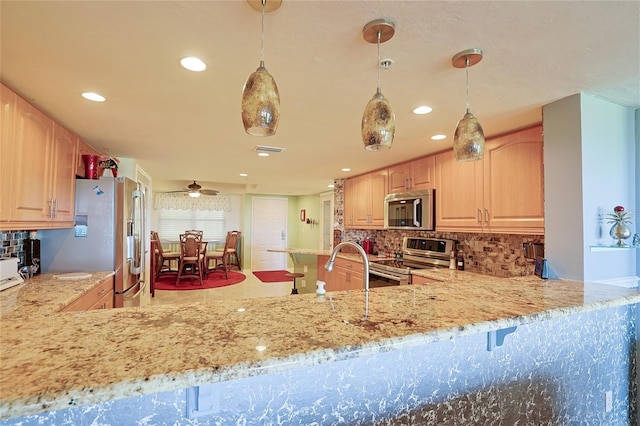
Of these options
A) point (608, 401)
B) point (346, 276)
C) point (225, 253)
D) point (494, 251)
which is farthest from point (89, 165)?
point (225, 253)

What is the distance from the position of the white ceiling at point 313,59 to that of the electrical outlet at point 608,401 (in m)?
1.68

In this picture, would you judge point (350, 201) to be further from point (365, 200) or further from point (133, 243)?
point (133, 243)

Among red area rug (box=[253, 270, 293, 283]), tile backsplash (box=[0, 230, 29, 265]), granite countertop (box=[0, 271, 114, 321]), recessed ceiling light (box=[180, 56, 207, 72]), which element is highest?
recessed ceiling light (box=[180, 56, 207, 72])

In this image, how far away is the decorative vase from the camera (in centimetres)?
183

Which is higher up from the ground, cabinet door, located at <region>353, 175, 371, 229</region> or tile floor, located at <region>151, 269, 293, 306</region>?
cabinet door, located at <region>353, 175, 371, 229</region>

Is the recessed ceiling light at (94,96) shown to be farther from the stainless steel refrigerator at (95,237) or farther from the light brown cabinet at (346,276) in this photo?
the light brown cabinet at (346,276)

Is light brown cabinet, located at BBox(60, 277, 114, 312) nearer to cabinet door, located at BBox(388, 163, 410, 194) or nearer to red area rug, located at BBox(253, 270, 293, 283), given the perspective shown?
cabinet door, located at BBox(388, 163, 410, 194)

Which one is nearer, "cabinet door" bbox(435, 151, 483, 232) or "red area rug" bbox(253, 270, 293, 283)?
"cabinet door" bbox(435, 151, 483, 232)

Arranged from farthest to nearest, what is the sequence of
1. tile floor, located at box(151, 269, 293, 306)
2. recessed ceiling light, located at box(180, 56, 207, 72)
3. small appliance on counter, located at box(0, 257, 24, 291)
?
1. tile floor, located at box(151, 269, 293, 306)
2. small appliance on counter, located at box(0, 257, 24, 291)
3. recessed ceiling light, located at box(180, 56, 207, 72)

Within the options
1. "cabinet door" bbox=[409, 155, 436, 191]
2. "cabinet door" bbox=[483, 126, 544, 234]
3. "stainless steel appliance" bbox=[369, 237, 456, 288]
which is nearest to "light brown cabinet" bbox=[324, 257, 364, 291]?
"stainless steel appliance" bbox=[369, 237, 456, 288]

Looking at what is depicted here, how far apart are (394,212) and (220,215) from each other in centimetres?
590

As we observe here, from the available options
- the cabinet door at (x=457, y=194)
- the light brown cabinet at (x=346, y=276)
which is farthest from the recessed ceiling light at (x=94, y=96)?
the light brown cabinet at (x=346, y=276)

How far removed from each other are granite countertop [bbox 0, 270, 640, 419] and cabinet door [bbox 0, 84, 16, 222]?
43.1 inches

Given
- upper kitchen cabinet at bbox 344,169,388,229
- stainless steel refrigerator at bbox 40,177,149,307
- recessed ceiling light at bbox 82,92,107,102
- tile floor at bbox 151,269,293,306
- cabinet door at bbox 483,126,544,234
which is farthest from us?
tile floor at bbox 151,269,293,306
